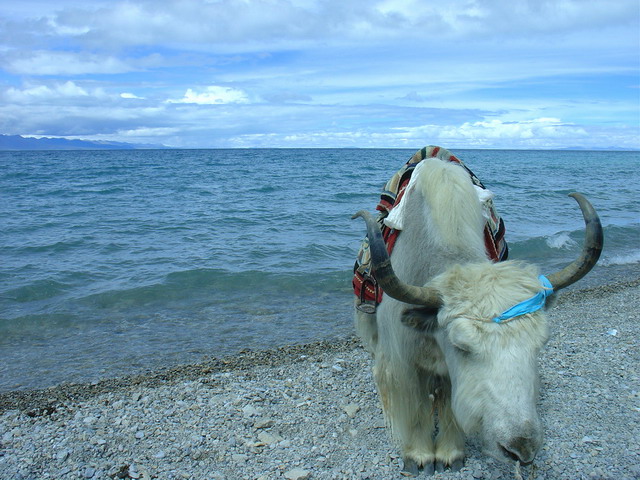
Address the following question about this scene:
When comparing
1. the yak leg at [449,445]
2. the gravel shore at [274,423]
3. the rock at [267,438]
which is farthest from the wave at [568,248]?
the rock at [267,438]

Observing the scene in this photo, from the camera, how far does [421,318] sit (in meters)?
2.63

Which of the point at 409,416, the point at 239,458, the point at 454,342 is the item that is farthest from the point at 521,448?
the point at 239,458

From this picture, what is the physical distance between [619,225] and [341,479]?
553 inches

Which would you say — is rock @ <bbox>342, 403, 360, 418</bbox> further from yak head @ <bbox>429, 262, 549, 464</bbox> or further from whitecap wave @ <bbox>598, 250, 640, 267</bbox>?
whitecap wave @ <bbox>598, 250, 640, 267</bbox>

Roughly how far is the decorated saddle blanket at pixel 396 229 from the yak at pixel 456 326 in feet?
0.62

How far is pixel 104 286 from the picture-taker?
845 cm

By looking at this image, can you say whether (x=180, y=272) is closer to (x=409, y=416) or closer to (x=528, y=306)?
(x=409, y=416)

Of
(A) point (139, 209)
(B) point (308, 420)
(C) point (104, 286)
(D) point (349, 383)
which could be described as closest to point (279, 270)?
(C) point (104, 286)

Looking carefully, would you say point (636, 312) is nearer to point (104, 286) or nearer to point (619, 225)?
point (104, 286)

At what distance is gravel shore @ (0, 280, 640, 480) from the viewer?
11.1ft

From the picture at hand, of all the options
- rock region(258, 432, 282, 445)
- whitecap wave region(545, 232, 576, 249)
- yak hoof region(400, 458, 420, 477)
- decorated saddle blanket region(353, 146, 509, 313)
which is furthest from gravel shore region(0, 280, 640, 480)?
whitecap wave region(545, 232, 576, 249)

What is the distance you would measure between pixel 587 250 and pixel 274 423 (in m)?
2.52

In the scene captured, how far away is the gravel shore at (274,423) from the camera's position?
3383 millimetres

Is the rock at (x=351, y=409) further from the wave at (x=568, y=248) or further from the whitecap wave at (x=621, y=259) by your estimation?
the whitecap wave at (x=621, y=259)
